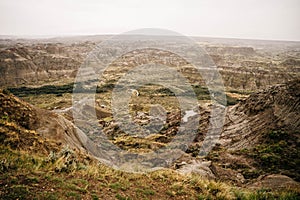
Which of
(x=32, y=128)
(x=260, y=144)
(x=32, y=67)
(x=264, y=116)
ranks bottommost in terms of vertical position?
(x=32, y=67)

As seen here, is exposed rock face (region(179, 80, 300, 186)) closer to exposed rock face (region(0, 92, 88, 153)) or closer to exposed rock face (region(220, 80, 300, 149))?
exposed rock face (region(220, 80, 300, 149))

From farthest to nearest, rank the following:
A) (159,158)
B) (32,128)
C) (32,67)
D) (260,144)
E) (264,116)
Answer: (32,67), (264,116), (260,144), (159,158), (32,128)

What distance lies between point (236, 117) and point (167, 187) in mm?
16863

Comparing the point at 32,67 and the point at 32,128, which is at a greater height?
the point at 32,128

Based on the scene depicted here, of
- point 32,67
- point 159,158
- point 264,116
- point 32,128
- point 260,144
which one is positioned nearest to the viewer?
point 32,128

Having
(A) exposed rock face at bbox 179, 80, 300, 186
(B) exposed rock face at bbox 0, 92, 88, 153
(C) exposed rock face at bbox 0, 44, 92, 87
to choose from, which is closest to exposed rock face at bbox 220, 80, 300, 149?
(A) exposed rock face at bbox 179, 80, 300, 186

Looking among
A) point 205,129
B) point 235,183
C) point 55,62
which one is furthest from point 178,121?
point 55,62

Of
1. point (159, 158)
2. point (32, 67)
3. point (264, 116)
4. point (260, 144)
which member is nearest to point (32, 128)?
point (159, 158)

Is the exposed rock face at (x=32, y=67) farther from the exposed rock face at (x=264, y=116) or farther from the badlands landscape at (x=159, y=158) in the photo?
the exposed rock face at (x=264, y=116)

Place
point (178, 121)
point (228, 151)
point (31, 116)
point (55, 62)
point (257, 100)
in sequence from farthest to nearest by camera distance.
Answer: point (55, 62)
point (178, 121)
point (257, 100)
point (228, 151)
point (31, 116)

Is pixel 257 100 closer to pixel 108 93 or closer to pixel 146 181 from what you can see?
pixel 146 181

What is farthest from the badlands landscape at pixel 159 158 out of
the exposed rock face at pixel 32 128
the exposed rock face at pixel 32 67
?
the exposed rock face at pixel 32 67

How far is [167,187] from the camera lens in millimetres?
9555

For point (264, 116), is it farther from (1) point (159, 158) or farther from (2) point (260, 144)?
(1) point (159, 158)
